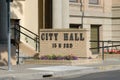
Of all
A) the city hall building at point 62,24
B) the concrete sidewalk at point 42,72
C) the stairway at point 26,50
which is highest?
the city hall building at point 62,24

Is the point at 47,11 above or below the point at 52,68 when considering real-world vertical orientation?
above

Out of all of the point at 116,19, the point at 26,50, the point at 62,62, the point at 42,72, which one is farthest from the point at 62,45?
the point at 116,19

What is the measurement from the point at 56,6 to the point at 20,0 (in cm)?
324

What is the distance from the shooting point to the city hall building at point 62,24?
26.7 m

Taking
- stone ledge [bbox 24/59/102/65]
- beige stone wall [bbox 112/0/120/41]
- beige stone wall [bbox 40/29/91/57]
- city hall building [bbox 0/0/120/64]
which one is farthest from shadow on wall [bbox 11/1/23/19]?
beige stone wall [bbox 112/0/120/41]

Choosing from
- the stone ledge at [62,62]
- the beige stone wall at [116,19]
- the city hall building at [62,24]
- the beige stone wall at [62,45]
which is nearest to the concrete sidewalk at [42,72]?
the stone ledge at [62,62]

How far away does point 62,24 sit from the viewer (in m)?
29.6

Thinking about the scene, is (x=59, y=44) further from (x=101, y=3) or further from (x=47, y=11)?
(x=101, y=3)

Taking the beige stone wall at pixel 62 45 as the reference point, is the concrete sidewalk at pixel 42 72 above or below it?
below

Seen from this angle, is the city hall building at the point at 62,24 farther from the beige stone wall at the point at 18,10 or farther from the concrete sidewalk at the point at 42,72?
the concrete sidewalk at the point at 42,72

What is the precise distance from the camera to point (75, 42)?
26.7 m

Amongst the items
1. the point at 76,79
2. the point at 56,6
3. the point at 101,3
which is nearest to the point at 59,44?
the point at 56,6

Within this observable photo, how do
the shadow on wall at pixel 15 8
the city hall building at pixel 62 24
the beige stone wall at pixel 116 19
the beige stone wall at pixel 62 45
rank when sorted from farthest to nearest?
the beige stone wall at pixel 116 19
the shadow on wall at pixel 15 8
the city hall building at pixel 62 24
the beige stone wall at pixel 62 45

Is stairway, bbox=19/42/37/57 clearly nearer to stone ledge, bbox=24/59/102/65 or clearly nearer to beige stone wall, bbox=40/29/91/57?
beige stone wall, bbox=40/29/91/57
